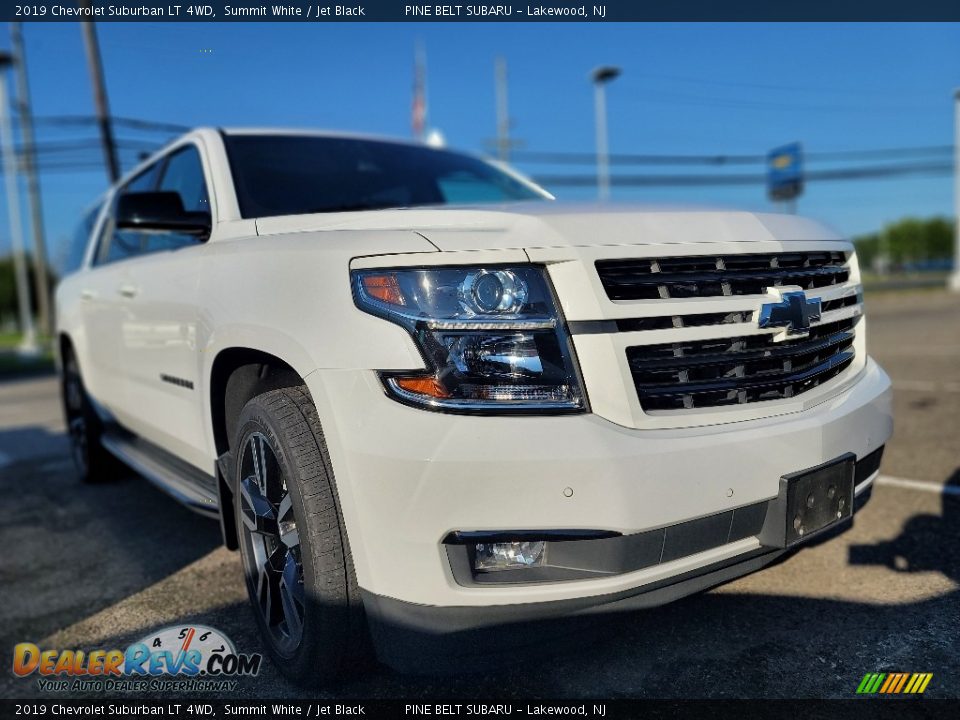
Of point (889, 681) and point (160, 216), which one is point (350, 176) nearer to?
point (160, 216)

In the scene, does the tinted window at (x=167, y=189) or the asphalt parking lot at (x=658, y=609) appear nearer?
the asphalt parking lot at (x=658, y=609)

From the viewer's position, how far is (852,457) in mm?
2215

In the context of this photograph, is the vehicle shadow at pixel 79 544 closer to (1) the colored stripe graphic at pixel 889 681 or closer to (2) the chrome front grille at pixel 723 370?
(2) the chrome front grille at pixel 723 370

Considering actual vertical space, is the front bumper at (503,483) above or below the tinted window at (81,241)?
below

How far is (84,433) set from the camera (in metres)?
4.86

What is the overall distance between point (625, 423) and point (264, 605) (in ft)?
4.45

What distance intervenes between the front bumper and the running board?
1.13 meters

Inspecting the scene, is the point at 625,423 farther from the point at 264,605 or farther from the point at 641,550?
the point at 264,605

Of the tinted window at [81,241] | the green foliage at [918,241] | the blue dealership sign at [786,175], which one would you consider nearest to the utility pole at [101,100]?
the tinted window at [81,241]

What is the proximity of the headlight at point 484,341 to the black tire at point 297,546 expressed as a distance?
398 mm

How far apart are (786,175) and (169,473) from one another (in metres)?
31.5

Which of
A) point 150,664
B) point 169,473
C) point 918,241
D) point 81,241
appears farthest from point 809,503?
point 918,241

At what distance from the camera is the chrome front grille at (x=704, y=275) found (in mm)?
1895

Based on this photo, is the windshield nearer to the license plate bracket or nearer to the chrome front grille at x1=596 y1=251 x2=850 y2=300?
the chrome front grille at x1=596 y1=251 x2=850 y2=300
